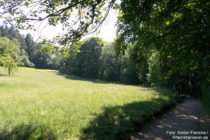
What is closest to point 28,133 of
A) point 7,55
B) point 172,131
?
point 172,131

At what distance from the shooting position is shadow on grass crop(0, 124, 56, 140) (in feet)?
13.8

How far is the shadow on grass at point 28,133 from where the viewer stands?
4219mm

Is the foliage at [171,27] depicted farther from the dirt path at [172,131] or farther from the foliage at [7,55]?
the foliage at [7,55]

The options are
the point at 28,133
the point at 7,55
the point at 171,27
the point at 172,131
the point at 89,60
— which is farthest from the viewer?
the point at 89,60

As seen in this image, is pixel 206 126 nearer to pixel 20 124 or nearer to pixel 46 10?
pixel 20 124

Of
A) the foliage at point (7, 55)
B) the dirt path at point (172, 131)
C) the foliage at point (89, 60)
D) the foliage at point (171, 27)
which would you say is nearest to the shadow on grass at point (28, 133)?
the dirt path at point (172, 131)

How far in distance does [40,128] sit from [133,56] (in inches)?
238

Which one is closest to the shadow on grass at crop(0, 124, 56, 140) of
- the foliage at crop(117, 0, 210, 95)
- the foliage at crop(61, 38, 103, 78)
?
the foliage at crop(117, 0, 210, 95)

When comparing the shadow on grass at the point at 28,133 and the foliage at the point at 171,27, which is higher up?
the foliage at the point at 171,27

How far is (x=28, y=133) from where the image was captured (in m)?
4.51

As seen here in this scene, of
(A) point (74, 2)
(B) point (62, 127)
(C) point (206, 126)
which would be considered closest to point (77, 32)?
(A) point (74, 2)

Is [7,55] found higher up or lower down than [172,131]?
higher up

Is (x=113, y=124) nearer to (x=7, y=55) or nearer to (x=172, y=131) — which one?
(x=172, y=131)

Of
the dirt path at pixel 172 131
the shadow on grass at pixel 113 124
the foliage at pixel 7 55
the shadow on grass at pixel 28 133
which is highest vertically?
the foliage at pixel 7 55
